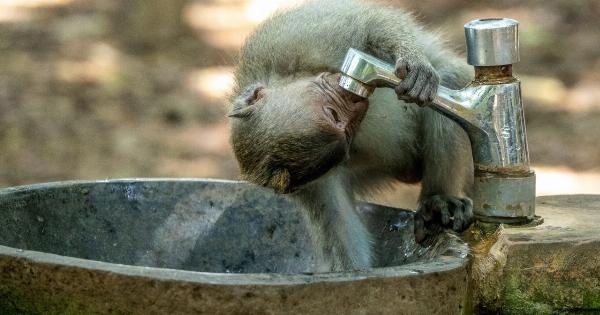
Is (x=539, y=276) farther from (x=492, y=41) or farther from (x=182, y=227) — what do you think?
(x=182, y=227)

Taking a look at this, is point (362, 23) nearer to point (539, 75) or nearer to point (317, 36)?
point (317, 36)

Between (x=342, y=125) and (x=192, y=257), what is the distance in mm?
636

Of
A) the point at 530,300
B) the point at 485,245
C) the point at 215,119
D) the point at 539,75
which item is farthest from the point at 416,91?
the point at 539,75

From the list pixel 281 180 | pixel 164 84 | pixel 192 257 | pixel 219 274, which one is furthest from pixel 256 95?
pixel 164 84

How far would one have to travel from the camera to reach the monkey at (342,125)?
2.83m

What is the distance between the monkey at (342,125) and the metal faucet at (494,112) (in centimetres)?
9

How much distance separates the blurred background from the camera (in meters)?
6.96

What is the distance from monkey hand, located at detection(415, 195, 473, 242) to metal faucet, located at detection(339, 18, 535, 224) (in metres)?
0.31

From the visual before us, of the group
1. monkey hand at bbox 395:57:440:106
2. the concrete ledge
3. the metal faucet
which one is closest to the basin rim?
the concrete ledge

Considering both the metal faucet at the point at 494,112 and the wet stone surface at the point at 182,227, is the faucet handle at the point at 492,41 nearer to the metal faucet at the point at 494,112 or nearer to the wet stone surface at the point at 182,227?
the metal faucet at the point at 494,112

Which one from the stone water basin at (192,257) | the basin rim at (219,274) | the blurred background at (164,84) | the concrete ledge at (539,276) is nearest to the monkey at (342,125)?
the stone water basin at (192,257)

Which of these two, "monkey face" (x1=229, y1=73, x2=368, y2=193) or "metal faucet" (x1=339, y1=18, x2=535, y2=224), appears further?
"monkey face" (x1=229, y1=73, x2=368, y2=193)

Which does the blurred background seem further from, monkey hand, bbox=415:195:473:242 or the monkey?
monkey hand, bbox=415:195:473:242

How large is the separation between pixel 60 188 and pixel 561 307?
140cm
